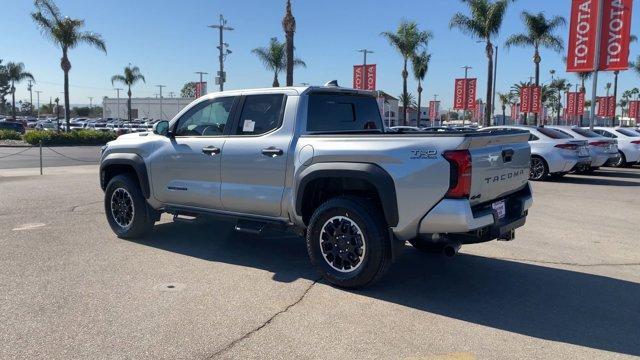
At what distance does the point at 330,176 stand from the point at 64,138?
112 feet

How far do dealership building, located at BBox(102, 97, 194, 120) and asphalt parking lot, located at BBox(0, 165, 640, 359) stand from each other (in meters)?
77.0

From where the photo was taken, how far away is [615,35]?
20.9m

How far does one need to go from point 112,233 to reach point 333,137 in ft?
13.1

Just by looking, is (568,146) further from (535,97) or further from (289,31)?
(535,97)

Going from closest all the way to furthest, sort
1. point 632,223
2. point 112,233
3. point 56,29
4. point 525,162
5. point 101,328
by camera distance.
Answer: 1. point 101,328
2. point 525,162
3. point 112,233
4. point 632,223
5. point 56,29

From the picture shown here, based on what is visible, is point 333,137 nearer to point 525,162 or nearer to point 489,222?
point 489,222

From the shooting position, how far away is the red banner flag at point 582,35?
21.1 meters

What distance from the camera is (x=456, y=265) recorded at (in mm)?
6125

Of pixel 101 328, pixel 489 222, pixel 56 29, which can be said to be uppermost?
pixel 56 29

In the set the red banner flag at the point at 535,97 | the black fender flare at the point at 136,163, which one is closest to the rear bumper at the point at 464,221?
the black fender flare at the point at 136,163

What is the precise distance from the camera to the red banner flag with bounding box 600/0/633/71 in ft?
67.3

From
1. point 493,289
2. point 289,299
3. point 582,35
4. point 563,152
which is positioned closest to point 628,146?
point 582,35

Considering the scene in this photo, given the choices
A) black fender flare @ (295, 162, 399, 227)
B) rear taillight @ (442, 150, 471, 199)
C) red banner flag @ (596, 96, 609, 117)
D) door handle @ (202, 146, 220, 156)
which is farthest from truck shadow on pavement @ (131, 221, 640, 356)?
red banner flag @ (596, 96, 609, 117)

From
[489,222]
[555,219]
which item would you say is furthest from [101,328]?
[555,219]
